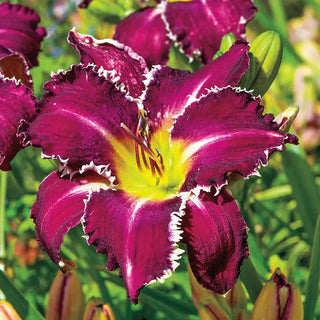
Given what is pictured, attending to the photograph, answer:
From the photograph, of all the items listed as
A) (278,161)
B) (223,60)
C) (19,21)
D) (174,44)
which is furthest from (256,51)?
(278,161)

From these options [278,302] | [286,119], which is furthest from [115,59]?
[278,302]

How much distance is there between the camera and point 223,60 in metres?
0.55

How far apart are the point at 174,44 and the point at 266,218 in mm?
525

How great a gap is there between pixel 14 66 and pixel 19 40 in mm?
72

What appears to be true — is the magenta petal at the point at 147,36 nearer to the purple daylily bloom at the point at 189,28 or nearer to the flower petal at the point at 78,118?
the purple daylily bloom at the point at 189,28

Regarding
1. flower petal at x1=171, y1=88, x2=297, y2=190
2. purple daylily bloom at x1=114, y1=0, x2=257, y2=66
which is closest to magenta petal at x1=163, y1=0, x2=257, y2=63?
purple daylily bloom at x1=114, y1=0, x2=257, y2=66

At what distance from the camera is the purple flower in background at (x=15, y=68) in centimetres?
55

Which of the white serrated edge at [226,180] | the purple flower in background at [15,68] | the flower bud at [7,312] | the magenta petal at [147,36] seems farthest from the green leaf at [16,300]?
the magenta petal at [147,36]

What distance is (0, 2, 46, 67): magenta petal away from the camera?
693 millimetres

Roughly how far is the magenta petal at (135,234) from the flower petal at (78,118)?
5 centimetres

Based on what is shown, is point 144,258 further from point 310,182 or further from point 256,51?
point 310,182

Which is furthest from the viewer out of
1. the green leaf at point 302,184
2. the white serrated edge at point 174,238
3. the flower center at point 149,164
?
the green leaf at point 302,184

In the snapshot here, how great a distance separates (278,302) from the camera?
56 centimetres

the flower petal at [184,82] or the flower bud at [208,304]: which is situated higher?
the flower petal at [184,82]
